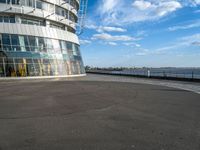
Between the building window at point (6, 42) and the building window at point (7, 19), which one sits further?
the building window at point (7, 19)

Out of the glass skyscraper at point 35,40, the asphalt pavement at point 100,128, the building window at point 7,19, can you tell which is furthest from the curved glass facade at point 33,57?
the asphalt pavement at point 100,128

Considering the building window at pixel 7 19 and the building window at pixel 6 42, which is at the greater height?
the building window at pixel 7 19

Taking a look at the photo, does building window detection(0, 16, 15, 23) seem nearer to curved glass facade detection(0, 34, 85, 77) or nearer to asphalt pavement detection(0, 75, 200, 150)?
curved glass facade detection(0, 34, 85, 77)

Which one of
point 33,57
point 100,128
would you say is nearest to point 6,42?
point 33,57

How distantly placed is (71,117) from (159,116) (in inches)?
142

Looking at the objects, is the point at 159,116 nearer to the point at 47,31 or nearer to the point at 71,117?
the point at 71,117

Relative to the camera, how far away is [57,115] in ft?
25.2

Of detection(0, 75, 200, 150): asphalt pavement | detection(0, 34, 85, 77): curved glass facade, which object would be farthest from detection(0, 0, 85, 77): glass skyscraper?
detection(0, 75, 200, 150): asphalt pavement

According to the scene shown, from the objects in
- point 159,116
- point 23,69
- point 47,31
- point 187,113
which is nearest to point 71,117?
point 159,116

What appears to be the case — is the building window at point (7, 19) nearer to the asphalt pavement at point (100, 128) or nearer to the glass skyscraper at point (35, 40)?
the glass skyscraper at point (35, 40)

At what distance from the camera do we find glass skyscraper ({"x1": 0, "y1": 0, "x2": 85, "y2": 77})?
97.5ft

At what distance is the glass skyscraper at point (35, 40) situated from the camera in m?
29.7

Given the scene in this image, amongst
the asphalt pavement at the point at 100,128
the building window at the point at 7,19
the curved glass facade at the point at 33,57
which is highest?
the building window at the point at 7,19

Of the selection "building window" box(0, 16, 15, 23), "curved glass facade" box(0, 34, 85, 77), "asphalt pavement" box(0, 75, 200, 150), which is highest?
"building window" box(0, 16, 15, 23)
